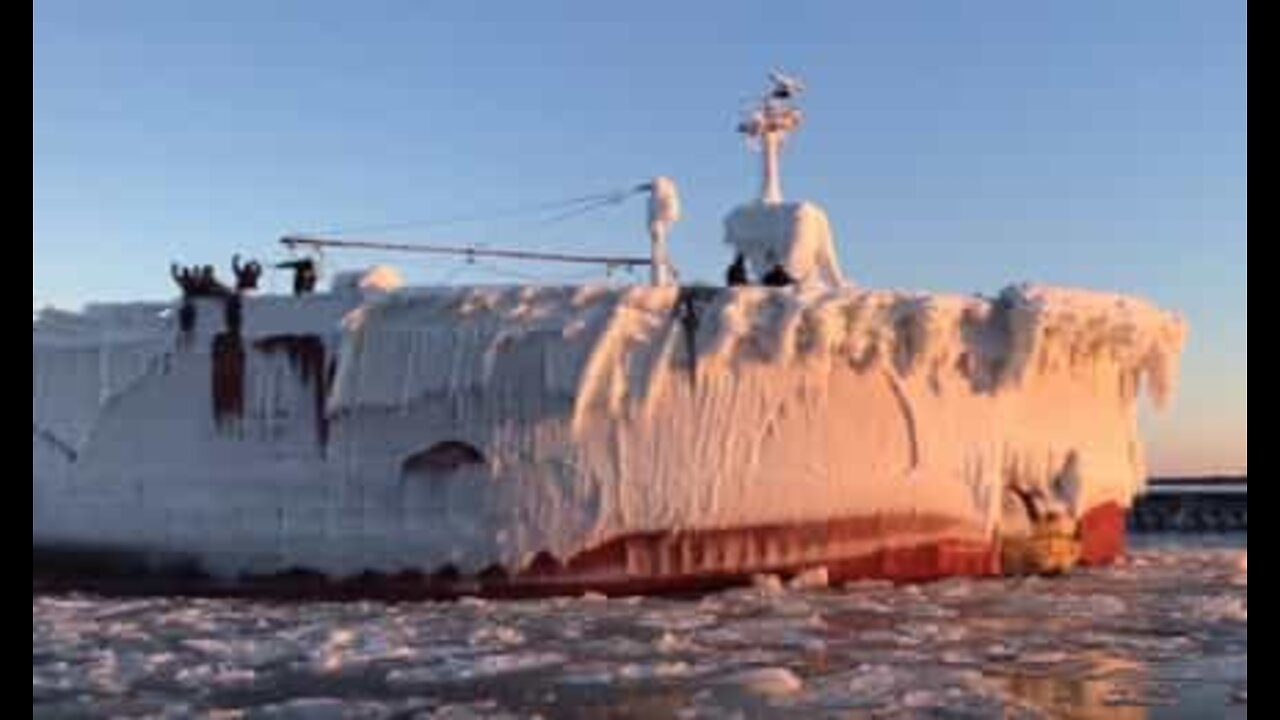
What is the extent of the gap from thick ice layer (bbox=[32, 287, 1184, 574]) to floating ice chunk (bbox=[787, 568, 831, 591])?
38 centimetres

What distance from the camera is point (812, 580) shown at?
13.0 meters

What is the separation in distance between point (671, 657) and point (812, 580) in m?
4.71

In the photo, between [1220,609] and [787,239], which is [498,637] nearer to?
[1220,609]

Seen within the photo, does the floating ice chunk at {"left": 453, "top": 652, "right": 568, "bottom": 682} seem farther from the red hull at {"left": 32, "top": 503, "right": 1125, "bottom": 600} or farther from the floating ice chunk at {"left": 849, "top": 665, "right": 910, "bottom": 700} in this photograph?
the red hull at {"left": 32, "top": 503, "right": 1125, "bottom": 600}

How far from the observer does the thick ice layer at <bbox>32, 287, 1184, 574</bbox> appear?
12609 mm

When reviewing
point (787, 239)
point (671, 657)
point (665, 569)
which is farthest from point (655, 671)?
point (787, 239)

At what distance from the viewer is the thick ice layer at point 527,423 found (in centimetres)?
1261

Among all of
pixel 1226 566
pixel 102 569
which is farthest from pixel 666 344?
pixel 1226 566

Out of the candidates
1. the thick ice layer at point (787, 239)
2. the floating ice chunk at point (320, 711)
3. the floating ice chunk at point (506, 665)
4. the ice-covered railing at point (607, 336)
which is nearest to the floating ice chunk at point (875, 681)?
the floating ice chunk at point (506, 665)

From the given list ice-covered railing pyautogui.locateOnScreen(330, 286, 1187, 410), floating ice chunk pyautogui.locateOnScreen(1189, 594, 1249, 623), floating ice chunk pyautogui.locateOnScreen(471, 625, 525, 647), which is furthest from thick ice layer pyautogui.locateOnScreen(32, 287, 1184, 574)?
floating ice chunk pyautogui.locateOnScreen(1189, 594, 1249, 623)

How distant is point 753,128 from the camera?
18.2m

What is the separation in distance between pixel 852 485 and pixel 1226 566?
5.39 metres

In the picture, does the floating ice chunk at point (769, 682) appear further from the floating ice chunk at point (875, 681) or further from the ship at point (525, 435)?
the ship at point (525, 435)
